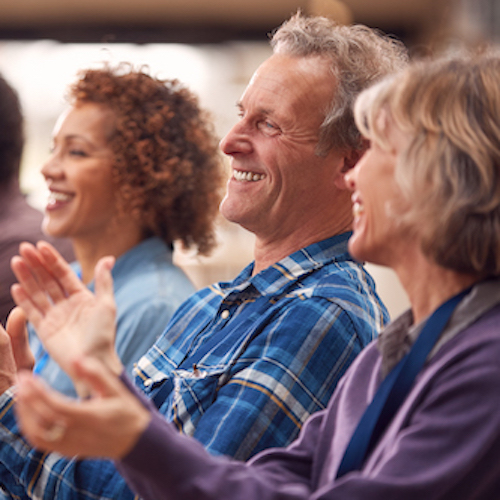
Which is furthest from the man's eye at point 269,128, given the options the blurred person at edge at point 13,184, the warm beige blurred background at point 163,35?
the warm beige blurred background at point 163,35

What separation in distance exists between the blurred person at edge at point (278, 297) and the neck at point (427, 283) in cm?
32

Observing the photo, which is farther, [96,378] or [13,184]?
[13,184]

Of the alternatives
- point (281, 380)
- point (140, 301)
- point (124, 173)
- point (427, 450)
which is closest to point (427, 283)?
point (427, 450)

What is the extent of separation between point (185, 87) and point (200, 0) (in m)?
3.26

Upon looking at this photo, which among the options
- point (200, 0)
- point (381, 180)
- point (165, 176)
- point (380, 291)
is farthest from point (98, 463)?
point (200, 0)

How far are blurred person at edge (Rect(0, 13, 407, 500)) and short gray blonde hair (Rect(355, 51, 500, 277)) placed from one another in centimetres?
42

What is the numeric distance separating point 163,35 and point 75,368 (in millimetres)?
5372

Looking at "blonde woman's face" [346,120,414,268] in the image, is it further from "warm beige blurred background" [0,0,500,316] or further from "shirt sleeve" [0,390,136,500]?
"warm beige blurred background" [0,0,500,316]

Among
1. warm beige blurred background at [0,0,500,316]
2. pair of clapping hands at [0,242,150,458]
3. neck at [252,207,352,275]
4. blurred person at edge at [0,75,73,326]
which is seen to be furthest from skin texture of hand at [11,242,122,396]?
warm beige blurred background at [0,0,500,316]

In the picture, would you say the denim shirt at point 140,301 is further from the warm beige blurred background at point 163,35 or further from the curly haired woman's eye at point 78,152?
the warm beige blurred background at point 163,35

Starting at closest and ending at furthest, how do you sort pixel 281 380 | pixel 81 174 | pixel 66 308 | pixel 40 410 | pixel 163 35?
pixel 40 410 → pixel 66 308 → pixel 281 380 → pixel 81 174 → pixel 163 35

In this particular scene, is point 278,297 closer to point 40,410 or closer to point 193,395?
point 193,395

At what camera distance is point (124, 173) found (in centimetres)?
241

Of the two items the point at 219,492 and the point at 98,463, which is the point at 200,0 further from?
the point at 219,492
